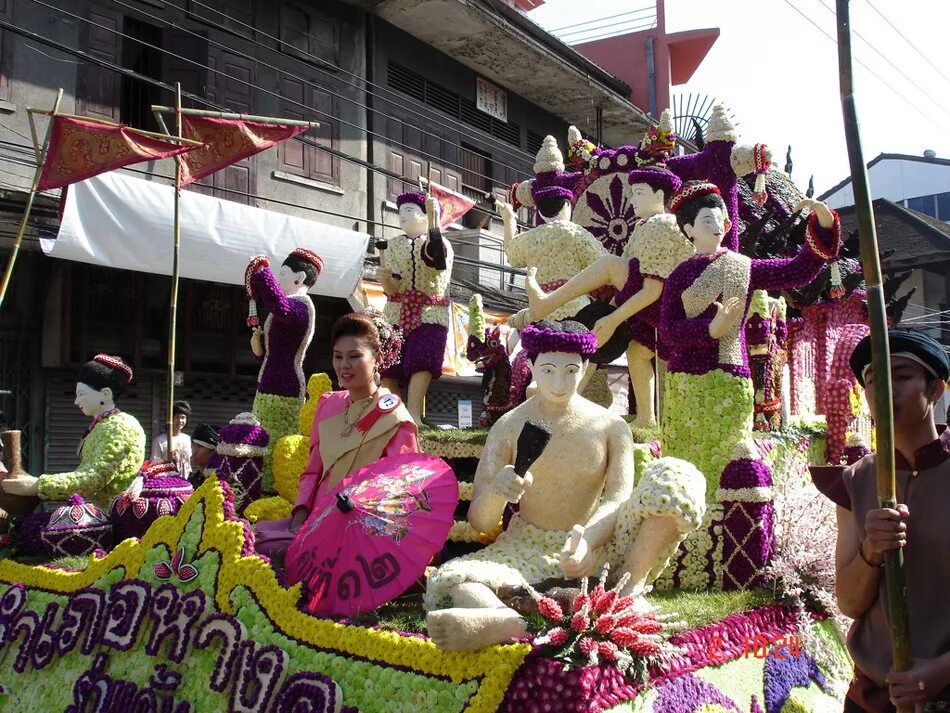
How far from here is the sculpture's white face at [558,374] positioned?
328cm

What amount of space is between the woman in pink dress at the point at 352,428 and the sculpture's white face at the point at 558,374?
799mm

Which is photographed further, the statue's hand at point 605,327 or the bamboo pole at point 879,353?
the statue's hand at point 605,327

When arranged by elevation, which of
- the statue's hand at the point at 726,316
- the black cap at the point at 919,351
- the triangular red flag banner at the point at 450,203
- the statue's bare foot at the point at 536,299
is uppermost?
the triangular red flag banner at the point at 450,203

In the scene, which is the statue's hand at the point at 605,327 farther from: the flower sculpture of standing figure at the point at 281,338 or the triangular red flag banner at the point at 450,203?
the triangular red flag banner at the point at 450,203

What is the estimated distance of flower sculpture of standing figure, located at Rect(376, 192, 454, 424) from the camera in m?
5.70

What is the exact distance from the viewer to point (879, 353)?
2020 millimetres

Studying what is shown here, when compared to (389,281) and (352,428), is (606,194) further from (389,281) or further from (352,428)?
(352,428)

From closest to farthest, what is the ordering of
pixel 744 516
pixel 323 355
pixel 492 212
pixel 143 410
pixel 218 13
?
pixel 744 516
pixel 143 410
pixel 218 13
pixel 323 355
pixel 492 212

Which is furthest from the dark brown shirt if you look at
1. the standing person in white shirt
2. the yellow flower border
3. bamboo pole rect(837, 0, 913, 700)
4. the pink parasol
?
the standing person in white shirt

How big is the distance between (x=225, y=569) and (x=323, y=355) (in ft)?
25.5

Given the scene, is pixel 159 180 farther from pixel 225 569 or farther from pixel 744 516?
pixel 744 516

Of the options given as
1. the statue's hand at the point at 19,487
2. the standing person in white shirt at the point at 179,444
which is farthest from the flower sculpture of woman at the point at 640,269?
the standing person in white shirt at the point at 179,444

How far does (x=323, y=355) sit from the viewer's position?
11055mm

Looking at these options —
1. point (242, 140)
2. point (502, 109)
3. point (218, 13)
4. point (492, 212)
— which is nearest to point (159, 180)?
point (218, 13)
